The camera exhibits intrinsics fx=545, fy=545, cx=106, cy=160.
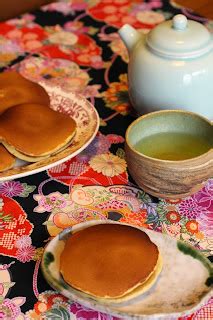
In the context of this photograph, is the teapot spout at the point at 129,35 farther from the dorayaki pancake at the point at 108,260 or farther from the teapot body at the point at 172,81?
the dorayaki pancake at the point at 108,260

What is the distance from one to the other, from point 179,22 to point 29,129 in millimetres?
244

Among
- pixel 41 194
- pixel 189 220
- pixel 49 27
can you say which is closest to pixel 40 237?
pixel 41 194

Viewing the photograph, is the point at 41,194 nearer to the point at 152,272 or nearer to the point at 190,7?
the point at 152,272

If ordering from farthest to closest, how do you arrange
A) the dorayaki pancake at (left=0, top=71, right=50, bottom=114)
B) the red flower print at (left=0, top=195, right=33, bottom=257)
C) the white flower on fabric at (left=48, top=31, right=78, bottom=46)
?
the white flower on fabric at (left=48, top=31, right=78, bottom=46)
the dorayaki pancake at (left=0, top=71, right=50, bottom=114)
the red flower print at (left=0, top=195, right=33, bottom=257)

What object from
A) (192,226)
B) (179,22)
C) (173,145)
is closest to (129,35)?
(179,22)

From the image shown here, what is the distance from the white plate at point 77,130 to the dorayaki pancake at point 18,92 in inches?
1.6

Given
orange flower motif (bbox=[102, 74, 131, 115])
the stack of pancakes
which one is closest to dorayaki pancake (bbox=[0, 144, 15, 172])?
the stack of pancakes

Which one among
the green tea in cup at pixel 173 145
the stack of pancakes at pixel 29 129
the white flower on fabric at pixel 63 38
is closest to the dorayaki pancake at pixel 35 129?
the stack of pancakes at pixel 29 129

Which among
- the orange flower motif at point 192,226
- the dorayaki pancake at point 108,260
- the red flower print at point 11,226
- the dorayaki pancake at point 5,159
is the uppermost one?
the dorayaki pancake at point 108,260

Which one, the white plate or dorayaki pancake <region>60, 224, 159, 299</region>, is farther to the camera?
the white plate

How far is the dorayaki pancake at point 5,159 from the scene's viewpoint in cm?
68

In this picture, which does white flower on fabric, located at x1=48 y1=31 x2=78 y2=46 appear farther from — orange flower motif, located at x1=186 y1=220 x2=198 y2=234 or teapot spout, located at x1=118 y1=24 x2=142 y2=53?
orange flower motif, located at x1=186 y1=220 x2=198 y2=234

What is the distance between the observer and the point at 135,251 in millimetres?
543

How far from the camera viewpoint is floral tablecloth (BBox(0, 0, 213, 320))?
58 cm
